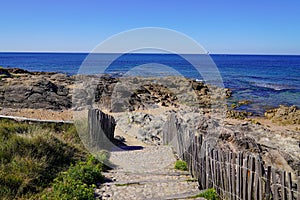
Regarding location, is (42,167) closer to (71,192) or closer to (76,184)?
(76,184)

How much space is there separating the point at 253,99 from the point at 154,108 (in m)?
14.0

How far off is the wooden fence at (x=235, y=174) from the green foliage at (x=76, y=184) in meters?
2.44

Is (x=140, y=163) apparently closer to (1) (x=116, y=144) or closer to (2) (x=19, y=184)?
(1) (x=116, y=144)

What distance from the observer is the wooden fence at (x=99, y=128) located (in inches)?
431

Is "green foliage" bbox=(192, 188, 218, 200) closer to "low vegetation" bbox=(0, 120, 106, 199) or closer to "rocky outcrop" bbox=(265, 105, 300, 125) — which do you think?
"low vegetation" bbox=(0, 120, 106, 199)

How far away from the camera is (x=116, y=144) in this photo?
42.6 feet

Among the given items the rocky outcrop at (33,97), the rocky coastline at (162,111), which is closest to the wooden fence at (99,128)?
the rocky coastline at (162,111)

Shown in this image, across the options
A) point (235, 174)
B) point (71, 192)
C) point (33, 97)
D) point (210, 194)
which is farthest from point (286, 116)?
point (71, 192)

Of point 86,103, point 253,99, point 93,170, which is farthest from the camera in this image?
point 253,99

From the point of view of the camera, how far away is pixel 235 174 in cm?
590

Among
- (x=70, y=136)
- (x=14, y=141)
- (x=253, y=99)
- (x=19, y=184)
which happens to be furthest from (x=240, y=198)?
(x=253, y=99)

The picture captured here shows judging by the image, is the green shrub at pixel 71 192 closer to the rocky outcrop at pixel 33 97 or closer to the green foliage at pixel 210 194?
the green foliage at pixel 210 194

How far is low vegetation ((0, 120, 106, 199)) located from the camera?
21.1 ft

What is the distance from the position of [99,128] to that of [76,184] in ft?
16.1
